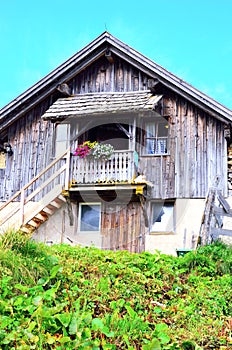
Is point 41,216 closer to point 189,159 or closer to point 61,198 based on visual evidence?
point 61,198

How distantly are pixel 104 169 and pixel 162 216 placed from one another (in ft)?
7.95

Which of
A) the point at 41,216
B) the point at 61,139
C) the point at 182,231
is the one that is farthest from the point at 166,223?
the point at 61,139

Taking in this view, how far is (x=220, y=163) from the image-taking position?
51.8ft

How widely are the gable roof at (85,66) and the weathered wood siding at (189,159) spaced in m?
0.56

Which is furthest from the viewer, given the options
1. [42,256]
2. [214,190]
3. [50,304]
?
[214,190]

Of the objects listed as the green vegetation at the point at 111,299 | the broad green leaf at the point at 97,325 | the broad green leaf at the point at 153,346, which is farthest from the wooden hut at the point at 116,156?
the broad green leaf at the point at 153,346

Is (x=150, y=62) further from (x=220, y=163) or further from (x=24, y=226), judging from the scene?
(x=24, y=226)

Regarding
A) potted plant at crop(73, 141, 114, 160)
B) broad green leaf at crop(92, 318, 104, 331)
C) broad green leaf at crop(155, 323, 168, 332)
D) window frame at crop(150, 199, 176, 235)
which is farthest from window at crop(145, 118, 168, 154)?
broad green leaf at crop(92, 318, 104, 331)

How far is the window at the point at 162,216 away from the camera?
15.9 m

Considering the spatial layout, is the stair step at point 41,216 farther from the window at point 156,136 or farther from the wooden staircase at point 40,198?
the window at point 156,136

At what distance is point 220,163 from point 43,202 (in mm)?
5835

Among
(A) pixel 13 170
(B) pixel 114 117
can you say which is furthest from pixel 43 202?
(B) pixel 114 117

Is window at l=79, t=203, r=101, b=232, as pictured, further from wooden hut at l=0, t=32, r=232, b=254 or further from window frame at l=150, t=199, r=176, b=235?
window frame at l=150, t=199, r=176, b=235

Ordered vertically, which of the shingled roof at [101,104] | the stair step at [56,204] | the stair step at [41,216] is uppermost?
the shingled roof at [101,104]
